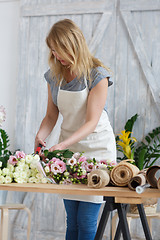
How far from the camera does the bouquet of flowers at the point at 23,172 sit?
1.68 metres

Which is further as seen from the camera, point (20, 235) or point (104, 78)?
point (20, 235)

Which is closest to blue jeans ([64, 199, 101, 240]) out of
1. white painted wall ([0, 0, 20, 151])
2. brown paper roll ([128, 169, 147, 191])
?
brown paper roll ([128, 169, 147, 191])

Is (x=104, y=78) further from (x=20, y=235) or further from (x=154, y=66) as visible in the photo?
(x=20, y=235)

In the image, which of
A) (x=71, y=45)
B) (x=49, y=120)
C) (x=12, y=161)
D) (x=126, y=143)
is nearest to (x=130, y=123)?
(x=126, y=143)

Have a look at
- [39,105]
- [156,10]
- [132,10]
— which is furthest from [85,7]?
[39,105]

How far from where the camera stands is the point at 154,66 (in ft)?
11.9

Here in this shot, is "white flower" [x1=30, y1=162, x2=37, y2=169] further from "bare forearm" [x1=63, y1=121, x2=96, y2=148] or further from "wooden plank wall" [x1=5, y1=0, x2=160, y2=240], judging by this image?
"wooden plank wall" [x1=5, y1=0, x2=160, y2=240]

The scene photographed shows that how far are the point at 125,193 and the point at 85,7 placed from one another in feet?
9.07

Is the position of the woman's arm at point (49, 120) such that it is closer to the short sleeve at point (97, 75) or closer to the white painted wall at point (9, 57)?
the short sleeve at point (97, 75)

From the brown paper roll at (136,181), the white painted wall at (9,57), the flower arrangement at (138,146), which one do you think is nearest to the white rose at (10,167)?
the brown paper roll at (136,181)

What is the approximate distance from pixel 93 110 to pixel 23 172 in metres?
0.50

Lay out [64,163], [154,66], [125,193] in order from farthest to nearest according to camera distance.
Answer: [154,66] < [64,163] < [125,193]

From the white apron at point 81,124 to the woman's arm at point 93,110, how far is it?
0.23 ft

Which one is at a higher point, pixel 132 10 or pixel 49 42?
pixel 132 10
